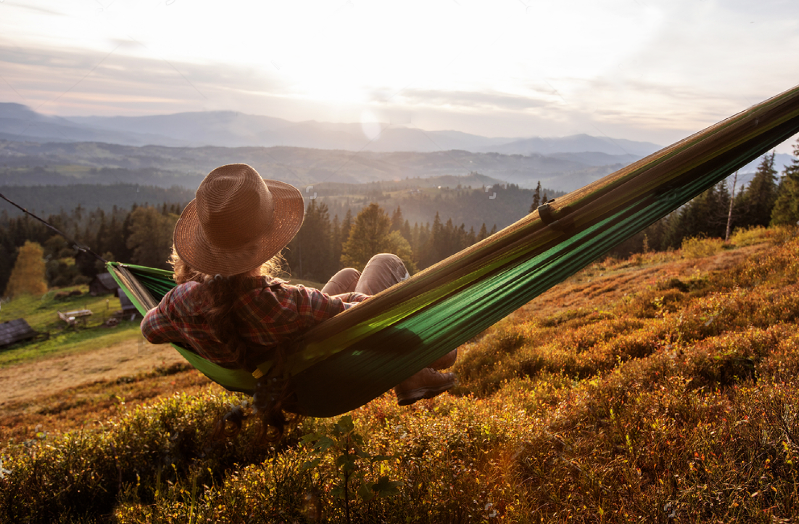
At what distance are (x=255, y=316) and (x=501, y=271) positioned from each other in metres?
1.01

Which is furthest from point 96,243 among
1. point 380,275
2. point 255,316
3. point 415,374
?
point 255,316

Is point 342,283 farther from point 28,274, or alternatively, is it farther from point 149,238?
point 28,274

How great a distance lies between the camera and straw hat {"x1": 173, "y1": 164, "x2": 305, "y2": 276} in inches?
65.5

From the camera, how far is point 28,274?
55625mm

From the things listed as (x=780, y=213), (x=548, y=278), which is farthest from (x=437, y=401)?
(x=780, y=213)

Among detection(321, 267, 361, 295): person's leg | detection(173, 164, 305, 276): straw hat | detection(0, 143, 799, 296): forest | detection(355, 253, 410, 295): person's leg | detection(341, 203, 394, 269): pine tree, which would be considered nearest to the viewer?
detection(173, 164, 305, 276): straw hat

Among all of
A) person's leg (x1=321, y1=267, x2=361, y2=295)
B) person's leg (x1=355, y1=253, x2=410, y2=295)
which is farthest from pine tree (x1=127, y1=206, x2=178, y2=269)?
person's leg (x1=355, y1=253, x2=410, y2=295)

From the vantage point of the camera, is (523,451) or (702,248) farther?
(702,248)

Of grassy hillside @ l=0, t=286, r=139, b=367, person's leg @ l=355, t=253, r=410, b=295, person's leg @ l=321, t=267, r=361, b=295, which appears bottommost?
grassy hillside @ l=0, t=286, r=139, b=367

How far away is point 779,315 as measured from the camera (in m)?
3.44

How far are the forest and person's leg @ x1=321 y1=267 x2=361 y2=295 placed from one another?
666 inches

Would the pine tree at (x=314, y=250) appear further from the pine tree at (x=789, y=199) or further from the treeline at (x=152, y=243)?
the pine tree at (x=789, y=199)

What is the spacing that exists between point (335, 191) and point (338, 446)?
199813 millimetres

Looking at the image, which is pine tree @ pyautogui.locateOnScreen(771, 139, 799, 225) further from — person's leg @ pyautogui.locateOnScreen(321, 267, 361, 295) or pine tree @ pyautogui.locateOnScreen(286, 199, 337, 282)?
pine tree @ pyautogui.locateOnScreen(286, 199, 337, 282)
